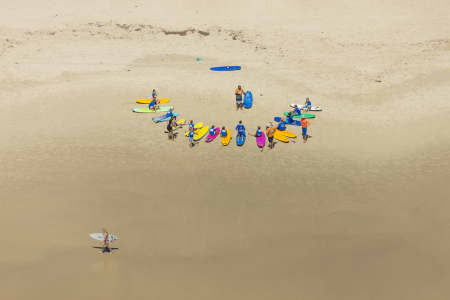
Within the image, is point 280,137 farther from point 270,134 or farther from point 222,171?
point 222,171

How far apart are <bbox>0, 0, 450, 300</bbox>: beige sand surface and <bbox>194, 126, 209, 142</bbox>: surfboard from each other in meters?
0.80

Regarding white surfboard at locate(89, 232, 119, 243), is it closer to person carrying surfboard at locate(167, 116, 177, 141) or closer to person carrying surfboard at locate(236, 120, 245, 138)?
person carrying surfboard at locate(167, 116, 177, 141)

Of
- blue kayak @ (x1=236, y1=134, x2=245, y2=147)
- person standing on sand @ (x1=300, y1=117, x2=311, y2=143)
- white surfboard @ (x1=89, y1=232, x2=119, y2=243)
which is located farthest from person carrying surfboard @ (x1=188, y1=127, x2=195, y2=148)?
white surfboard @ (x1=89, y1=232, x2=119, y2=243)

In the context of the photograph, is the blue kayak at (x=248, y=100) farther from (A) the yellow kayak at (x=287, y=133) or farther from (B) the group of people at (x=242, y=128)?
(A) the yellow kayak at (x=287, y=133)

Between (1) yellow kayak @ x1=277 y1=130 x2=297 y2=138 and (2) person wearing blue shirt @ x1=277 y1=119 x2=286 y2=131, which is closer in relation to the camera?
(1) yellow kayak @ x1=277 y1=130 x2=297 y2=138

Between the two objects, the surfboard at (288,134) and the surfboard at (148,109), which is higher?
the surfboard at (148,109)

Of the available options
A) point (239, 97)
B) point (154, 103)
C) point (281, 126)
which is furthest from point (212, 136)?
point (154, 103)

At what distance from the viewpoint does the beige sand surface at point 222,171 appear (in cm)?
Answer: 1556

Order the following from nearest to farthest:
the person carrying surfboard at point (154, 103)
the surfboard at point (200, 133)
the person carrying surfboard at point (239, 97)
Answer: the surfboard at point (200, 133), the person carrying surfboard at point (239, 97), the person carrying surfboard at point (154, 103)

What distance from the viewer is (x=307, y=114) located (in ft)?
87.0

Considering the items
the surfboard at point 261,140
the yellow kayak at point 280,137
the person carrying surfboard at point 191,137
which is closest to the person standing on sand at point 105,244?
the person carrying surfboard at point 191,137

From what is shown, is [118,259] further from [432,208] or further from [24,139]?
[432,208]

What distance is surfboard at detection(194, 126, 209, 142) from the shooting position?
23491mm

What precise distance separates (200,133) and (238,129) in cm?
249
